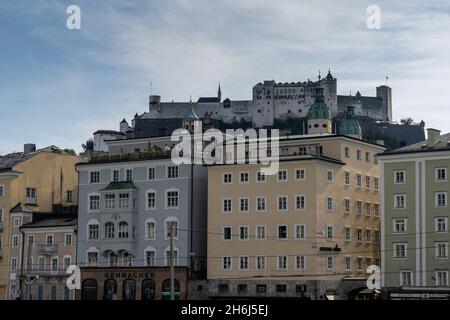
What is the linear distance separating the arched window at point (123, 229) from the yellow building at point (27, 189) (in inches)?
580

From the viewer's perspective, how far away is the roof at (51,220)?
98.1m

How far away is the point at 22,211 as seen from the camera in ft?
331

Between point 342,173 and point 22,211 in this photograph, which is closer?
point 342,173

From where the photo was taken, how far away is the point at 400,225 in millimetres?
80125

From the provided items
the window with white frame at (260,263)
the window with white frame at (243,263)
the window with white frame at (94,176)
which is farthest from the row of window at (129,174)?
the window with white frame at (260,263)

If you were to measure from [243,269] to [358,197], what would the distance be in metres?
13.8

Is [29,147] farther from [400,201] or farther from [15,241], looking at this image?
[400,201]

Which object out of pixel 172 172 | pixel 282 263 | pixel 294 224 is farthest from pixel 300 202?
pixel 172 172

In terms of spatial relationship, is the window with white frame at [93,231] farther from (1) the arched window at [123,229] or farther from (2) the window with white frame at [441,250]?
(2) the window with white frame at [441,250]

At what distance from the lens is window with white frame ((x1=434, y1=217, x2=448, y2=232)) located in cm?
7756
